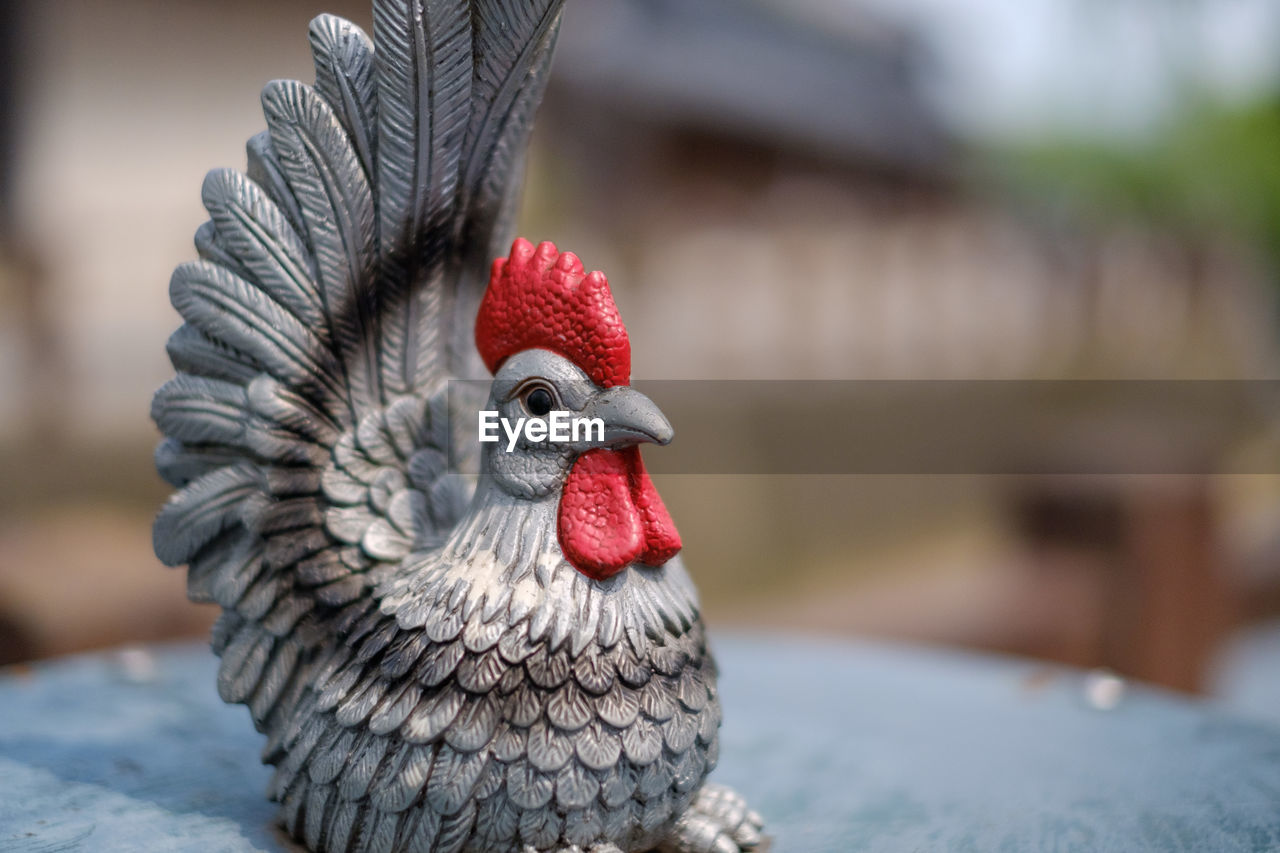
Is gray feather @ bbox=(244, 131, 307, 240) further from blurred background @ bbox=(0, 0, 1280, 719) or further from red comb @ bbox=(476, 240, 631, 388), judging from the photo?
blurred background @ bbox=(0, 0, 1280, 719)

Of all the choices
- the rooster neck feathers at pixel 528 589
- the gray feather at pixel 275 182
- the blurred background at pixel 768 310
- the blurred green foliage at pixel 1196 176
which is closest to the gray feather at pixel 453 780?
the rooster neck feathers at pixel 528 589

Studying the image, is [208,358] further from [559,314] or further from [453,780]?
[453,780]

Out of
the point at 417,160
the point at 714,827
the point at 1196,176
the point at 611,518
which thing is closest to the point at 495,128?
the point at 417,160

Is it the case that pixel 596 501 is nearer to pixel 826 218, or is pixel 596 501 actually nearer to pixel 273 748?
pixel 273 748

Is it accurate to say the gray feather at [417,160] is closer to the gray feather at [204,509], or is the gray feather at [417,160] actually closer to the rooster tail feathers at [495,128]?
the rooster tail feathers at [495,128]

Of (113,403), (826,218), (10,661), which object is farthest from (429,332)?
(826,218)

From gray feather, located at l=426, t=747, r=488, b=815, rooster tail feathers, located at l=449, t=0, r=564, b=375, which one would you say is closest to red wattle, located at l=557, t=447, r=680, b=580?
gray feather, located at l=426, t=747, r=488, b=815
